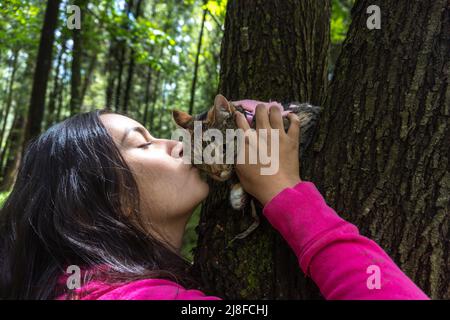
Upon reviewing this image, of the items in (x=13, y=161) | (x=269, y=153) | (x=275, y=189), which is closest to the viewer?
(x=275, y=189)

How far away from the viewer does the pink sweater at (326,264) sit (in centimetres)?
113

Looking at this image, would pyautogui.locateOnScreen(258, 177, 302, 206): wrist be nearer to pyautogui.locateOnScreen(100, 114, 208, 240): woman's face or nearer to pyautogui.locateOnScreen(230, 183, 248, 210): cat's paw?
pyautogui.locateOnScreen(230, 183, 248, 210): cat's paw

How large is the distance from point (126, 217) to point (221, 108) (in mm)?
655

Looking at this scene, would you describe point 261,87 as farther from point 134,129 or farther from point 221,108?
point 134,129

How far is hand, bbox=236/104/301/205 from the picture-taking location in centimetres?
146

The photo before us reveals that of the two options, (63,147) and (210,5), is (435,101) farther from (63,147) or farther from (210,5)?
(210,5)

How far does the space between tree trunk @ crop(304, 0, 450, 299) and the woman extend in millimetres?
181

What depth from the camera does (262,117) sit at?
5.19 feet

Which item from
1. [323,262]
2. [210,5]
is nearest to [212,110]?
[323,262]

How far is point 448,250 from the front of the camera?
1355 millimetres

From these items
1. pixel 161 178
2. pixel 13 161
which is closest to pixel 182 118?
pixel 161 178

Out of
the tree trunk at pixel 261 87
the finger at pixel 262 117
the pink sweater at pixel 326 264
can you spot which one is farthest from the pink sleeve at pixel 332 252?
the finger at pixel 262 117

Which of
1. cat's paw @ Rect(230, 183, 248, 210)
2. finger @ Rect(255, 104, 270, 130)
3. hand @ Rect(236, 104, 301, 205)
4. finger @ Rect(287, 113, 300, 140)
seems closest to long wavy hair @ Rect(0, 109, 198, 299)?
cat's paw @ Rect(230, 183, 248, 210)

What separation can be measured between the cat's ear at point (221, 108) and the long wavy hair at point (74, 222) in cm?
51
